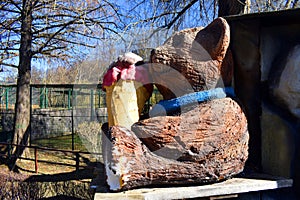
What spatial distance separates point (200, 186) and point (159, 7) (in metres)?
3.72

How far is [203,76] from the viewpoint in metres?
1.37

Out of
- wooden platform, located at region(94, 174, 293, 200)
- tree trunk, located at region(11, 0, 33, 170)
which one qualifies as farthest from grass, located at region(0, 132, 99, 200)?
wooden platform, located at region(94, 174, 293, 200)

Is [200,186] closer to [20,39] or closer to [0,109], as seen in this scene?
[20,39]

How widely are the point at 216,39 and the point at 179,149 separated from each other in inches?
18.6

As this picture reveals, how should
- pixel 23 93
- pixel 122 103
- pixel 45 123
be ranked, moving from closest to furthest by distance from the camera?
pixel 122 103
pixel 23 93
pixel 45 123

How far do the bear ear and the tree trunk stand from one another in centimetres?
546

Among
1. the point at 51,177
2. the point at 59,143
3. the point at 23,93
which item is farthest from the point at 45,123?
the point at 51,177

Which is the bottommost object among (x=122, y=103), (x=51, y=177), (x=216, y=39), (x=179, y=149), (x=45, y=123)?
(x=51, y=177)

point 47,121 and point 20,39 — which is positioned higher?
point 20,39

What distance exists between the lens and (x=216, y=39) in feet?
4.51

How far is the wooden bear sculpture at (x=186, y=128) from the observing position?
45.4 inches

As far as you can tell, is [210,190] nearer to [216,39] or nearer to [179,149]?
[179,149]

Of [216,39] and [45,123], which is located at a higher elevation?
[216,39]

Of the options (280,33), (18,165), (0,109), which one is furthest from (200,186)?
(0,109)
